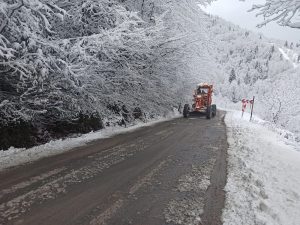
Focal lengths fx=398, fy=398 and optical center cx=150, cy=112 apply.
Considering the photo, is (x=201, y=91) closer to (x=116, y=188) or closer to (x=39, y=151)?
(x=39, y=151)

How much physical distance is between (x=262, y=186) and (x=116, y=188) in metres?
3.03

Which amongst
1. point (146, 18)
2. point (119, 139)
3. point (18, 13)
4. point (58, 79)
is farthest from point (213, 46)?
point (18, 13)

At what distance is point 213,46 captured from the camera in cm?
2812

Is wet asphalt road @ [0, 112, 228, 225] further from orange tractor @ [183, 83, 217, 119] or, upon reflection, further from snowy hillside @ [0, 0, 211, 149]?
orange tractor @ [183, 83, 217, 119]

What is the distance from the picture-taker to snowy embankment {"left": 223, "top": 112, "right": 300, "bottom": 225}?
619 centimetres

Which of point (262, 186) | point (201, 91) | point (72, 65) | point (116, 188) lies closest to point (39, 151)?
point (72, 65)

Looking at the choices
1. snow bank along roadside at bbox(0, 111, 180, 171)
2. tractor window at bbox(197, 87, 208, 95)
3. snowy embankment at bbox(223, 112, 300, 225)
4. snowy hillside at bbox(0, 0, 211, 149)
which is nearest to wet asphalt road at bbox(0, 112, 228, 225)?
snowy embankment at bbox(223, 112, 300, 225)

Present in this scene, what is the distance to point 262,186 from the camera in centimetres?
807

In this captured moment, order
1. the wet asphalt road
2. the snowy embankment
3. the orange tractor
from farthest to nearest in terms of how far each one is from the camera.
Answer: the orange tractor < the snowy embankment < the wet asphalt road

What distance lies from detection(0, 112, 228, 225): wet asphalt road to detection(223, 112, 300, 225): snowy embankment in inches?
10.9

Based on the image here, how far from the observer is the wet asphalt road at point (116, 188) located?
5676 mm

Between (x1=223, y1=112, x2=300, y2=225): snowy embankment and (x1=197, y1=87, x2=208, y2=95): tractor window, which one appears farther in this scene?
(x1=197, y1=87, x2=208, y2=95): tractor window

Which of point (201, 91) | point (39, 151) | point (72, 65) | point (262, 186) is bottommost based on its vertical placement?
point (39, 151)

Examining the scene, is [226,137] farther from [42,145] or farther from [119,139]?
[42,145]
